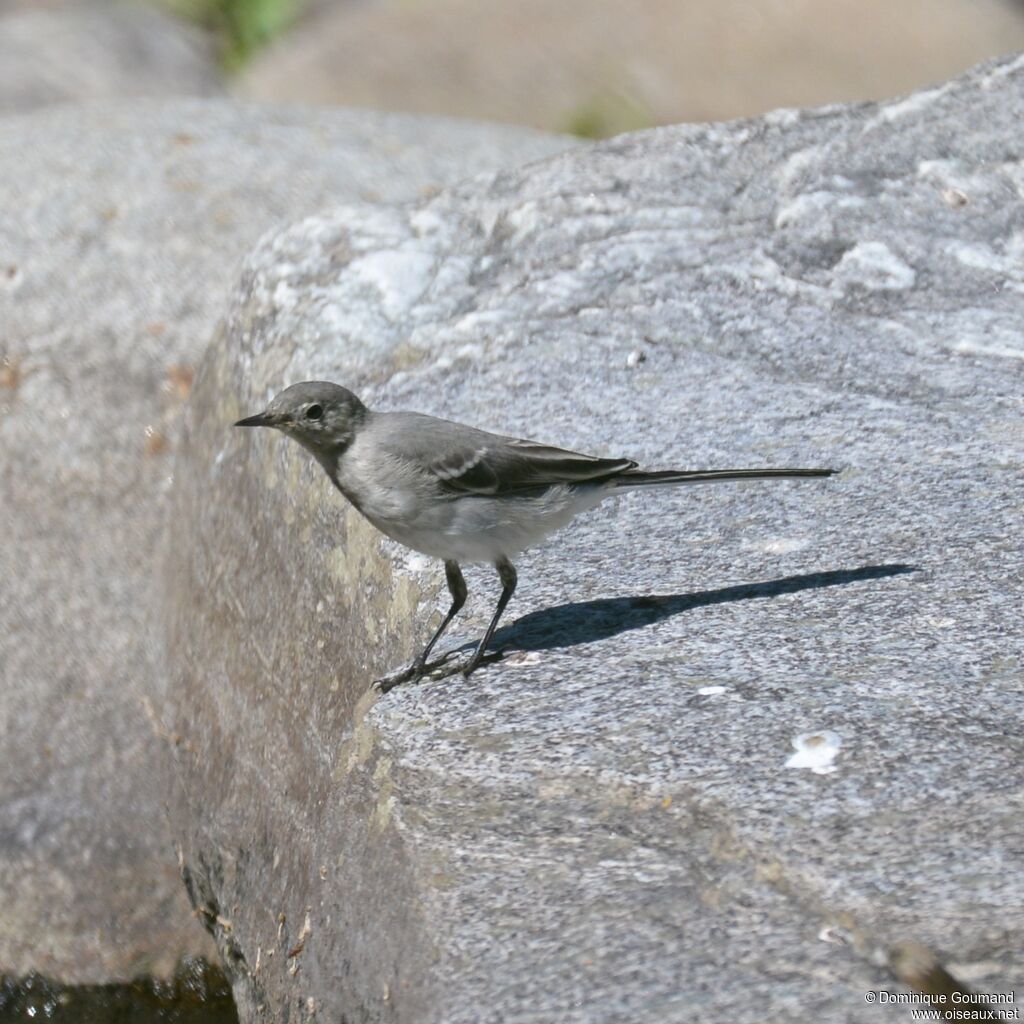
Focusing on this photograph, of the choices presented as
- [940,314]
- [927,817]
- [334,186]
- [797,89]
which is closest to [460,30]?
[797,89]

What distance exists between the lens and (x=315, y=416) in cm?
421

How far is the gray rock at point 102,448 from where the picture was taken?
6.16 metres

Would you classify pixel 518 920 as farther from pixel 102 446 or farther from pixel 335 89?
pixel 335 89

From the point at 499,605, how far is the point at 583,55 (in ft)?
30.8

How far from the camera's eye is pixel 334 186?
770cm

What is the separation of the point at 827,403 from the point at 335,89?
27.3 feet

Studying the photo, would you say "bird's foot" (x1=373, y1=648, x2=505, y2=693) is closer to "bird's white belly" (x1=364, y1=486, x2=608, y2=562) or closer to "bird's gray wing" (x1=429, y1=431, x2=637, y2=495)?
"bird's white belly" (x1=364, y1=486, x2=608, y2=562)

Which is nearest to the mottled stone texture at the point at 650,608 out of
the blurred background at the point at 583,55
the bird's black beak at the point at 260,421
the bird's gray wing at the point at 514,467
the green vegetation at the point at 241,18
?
the bird's gray wing at the point at 514,467

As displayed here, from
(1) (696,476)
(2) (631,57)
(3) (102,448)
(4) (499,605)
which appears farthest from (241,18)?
(4) (499,605)

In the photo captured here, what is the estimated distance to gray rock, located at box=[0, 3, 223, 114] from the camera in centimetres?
1114

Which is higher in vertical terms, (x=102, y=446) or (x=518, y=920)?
(x=102, y=446)

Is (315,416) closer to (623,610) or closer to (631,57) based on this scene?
(623,610)

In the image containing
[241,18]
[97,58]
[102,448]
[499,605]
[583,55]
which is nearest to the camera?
[499,605]

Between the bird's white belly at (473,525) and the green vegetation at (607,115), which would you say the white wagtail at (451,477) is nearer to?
the bird's white belly at (473,525)
